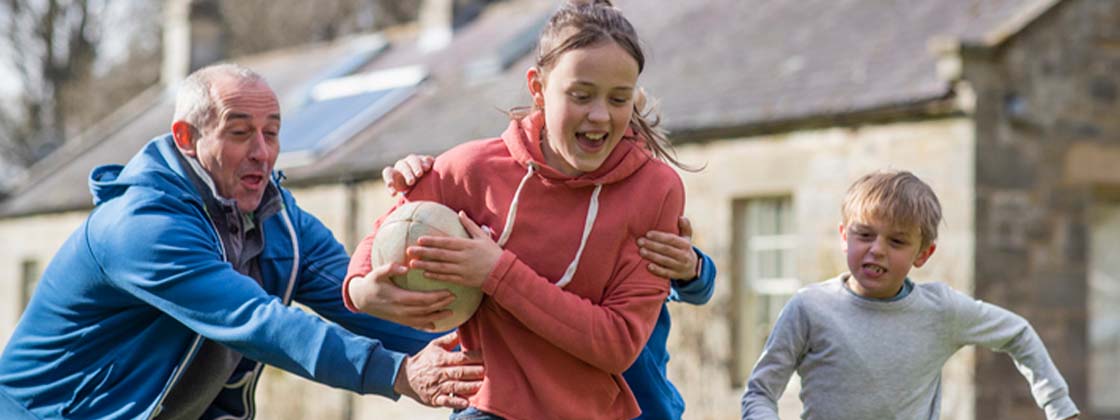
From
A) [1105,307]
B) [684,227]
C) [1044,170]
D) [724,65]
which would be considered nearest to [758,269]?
[724,65]

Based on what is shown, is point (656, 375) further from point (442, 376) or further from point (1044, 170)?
point (1044, 170)

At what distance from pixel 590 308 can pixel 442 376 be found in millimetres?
475

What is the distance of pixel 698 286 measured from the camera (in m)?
4.61

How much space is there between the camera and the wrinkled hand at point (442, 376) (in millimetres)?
4148

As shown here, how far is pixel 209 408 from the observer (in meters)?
5.32

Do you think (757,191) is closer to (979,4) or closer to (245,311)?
(979,4)

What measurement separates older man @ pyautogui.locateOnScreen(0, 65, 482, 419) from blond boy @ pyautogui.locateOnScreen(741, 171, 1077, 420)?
1123 millimetres

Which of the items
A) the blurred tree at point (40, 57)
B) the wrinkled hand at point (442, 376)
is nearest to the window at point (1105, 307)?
the wrinkled hand at point (442, 376)

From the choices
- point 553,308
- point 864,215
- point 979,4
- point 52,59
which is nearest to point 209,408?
point 553,308

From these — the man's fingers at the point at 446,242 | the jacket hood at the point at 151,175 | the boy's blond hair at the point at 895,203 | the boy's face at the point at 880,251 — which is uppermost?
the jacket hood at the point at 151,175

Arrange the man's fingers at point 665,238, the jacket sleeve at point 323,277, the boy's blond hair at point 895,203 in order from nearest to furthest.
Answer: the man's fingers at point 665,238, the boy's blond hair at point 895,203, the jacket sleeve at point 323,277

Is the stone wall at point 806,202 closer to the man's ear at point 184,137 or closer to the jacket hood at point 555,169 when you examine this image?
the man's ear at point 184,137

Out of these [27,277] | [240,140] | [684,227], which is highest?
[240,140]

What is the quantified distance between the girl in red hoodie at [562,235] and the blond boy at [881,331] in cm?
79
